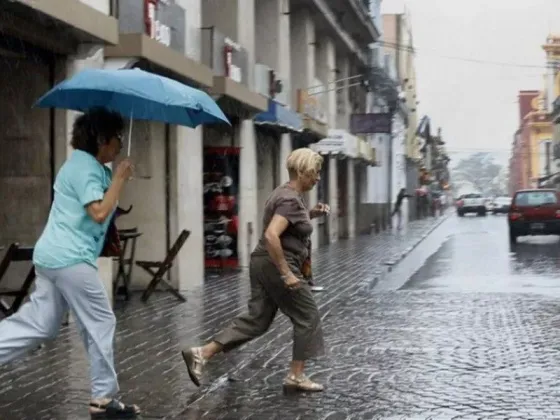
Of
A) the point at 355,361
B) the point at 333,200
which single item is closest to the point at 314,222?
the point at 333,200

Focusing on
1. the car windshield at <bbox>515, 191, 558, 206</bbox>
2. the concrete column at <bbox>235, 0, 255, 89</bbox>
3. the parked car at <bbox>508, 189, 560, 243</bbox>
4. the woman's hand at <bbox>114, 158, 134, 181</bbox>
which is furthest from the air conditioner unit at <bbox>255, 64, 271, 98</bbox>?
the woman's hand at <bbox>114, 158, 134, 181</bbox>

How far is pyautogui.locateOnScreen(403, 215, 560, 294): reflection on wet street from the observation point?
16.5 metres

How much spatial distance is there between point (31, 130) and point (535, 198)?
21.9 metres

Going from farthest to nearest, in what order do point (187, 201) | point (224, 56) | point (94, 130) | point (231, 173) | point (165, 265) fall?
Answer: point (231, 173), point (224, 56), point (187, 201), point (165, 265), point (94, 130)

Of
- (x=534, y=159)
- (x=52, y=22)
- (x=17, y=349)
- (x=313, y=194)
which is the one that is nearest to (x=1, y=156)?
(x=52, y=22)

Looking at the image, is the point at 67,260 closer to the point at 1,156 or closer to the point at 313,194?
the point at 1,156

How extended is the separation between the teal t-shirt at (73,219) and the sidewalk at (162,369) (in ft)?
3.58

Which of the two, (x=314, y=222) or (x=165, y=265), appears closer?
(x=165, y=265)

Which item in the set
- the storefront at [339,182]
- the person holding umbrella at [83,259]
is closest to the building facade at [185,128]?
the storefront at [339,182]

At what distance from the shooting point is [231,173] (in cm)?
1923

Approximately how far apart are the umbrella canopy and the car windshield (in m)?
23.3

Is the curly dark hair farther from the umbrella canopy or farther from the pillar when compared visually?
the pillar

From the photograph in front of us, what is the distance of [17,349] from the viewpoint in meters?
6.49

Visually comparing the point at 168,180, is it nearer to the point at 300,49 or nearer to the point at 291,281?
the point at 291,281
